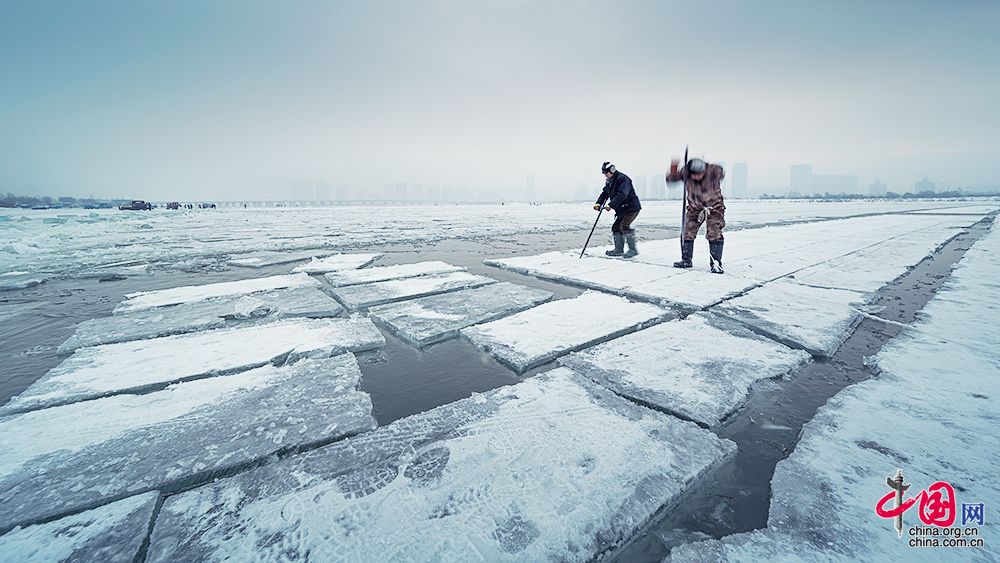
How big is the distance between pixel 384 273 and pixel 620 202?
151 inches

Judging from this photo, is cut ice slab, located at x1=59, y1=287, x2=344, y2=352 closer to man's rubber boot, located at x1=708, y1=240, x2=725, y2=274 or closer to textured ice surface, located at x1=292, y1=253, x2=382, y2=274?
textured ice surface, located at x1=292, y1=253, x2=382, y2=274

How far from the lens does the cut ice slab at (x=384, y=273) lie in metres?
4.53

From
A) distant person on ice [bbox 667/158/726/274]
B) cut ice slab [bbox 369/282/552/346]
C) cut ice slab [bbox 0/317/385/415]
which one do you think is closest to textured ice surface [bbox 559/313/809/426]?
cut ice slab [bbox 369/282/552/346]

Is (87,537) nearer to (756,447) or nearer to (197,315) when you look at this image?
(756,447)

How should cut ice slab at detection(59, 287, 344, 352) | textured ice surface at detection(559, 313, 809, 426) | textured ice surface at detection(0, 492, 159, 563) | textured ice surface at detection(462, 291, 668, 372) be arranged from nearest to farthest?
textured ice surface at detection(0, 492, 159, 563) → textured ice surface at detection(559, 313, 809, 426) → textured ice surface at detection(462, 291, 668, 372) → cut ice slab at detection(59, 287, 344, 352)

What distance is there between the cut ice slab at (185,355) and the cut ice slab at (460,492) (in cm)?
110

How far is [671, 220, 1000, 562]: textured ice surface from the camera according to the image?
3.36 feet

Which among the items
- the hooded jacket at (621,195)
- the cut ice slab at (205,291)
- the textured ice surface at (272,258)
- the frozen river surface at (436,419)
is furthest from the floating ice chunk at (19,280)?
the hooded jacket at (621,195)

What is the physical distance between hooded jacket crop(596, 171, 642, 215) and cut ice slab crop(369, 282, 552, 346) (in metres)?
2.75

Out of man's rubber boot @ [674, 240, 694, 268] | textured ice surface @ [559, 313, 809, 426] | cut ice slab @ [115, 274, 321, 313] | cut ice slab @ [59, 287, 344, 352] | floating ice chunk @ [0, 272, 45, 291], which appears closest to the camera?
textured ice surface @ [559, 313, 809, 426]

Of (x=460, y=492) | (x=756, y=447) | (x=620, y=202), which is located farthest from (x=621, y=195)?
(x=460, y=492)

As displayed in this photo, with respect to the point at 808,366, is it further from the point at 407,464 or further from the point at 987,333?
the point at 407,464

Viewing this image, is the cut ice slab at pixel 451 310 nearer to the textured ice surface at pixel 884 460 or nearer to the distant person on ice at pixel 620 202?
the textured ice surface at pixel 884 460

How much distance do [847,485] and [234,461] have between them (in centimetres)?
219
